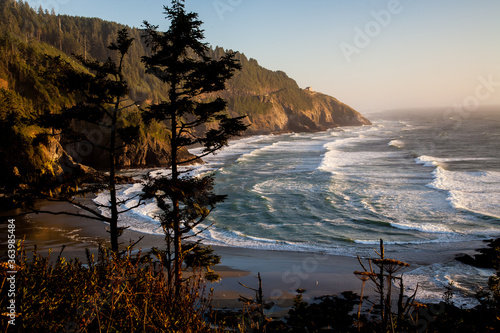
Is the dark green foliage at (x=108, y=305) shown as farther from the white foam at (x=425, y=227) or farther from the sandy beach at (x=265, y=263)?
the white foam at (x=425, y=227)

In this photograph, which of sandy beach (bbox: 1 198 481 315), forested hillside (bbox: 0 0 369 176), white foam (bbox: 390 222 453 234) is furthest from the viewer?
forested hillside (bbox: 0 0 369 176)

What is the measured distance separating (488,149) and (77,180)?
6948cm

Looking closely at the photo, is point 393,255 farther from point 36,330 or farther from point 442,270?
point 36,330

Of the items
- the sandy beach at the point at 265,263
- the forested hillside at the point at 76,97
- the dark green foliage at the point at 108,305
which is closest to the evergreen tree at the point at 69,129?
the forested hillside at the point at 76,97

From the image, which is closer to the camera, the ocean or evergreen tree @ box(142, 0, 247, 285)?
evergreen tree @ box(142, 0, 247, 285)

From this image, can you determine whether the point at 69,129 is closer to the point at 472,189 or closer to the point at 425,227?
the point at 425,227

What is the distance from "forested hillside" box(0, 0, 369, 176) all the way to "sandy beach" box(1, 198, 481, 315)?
25.8 ft

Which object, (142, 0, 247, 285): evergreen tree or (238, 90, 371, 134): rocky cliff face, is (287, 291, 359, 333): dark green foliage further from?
(238, 90, 371, 134): rocky cliff face

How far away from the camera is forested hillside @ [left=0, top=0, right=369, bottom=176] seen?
37.2m

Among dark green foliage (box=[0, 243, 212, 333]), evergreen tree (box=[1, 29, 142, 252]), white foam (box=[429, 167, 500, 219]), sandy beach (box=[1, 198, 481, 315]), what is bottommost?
sandy beach (box=[1, 198, 481, 315])

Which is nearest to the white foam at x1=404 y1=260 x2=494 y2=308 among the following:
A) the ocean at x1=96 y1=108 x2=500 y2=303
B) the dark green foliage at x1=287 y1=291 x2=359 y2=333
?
the ocean at x1=96 y1=108 x2=500 y2=303

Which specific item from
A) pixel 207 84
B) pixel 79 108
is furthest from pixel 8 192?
pixel 207 84

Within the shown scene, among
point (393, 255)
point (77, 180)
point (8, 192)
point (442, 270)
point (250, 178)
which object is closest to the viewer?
point (8, 192)

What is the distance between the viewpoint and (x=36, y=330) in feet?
13.5
